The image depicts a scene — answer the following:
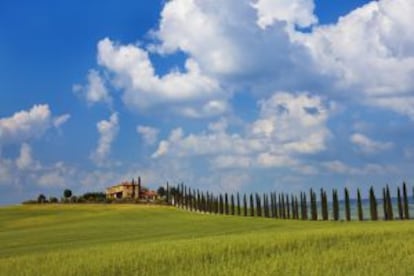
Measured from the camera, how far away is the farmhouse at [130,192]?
118 meters

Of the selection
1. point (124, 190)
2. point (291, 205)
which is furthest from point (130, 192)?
point (291, 205)

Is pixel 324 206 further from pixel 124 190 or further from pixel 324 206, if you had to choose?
pixel 124 190

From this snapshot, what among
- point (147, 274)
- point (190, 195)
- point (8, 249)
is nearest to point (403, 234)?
point (147, 274)

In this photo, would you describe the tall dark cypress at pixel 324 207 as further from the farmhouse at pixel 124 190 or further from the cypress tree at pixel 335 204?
the farmhouse at pixel 124 190

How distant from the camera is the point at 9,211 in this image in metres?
90.9

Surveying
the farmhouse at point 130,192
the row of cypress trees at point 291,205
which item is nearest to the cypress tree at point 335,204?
the row of cypress trees at point 291,205

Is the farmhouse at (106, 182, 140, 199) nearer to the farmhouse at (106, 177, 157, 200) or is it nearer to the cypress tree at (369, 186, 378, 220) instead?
the farmhouse at (106, 177, 157, 200)

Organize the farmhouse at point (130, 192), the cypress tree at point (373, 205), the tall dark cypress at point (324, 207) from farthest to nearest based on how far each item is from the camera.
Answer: the farmhouse at point (130, 192)
the tall dark cypress at point (324, 207)
the cypress tree at point (373, 205)

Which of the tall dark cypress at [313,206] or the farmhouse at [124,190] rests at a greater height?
the farmhouse at [124,190]

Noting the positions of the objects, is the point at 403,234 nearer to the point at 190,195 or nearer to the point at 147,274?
the point at 147,274

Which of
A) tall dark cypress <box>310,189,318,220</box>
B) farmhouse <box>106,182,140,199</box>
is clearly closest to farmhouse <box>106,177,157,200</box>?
farmhouse <box>106,182,140,199</box>

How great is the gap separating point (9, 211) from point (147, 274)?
7671 centimetres

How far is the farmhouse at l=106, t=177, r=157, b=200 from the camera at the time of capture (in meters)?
118

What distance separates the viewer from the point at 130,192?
125 meters
